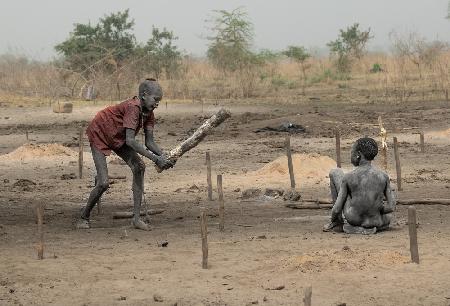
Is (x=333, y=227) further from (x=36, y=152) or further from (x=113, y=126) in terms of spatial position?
(x=36, y=152)

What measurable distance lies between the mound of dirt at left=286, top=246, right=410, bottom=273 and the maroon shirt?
8.66 ft

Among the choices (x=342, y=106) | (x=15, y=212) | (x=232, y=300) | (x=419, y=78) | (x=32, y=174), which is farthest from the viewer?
(x=419, y=78)

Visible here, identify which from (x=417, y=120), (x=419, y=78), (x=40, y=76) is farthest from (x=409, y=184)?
(x=40, y=76)

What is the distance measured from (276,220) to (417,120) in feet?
39.3

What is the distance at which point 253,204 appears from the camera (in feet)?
35.5

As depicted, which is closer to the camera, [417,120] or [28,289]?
[28,289]

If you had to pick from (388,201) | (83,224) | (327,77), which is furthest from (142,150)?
(327,77)

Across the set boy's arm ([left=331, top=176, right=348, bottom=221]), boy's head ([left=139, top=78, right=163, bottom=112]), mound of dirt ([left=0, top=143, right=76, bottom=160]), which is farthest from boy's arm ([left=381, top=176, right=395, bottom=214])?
mound of dirt ([left=0, top=143, right=76, bottom=160])

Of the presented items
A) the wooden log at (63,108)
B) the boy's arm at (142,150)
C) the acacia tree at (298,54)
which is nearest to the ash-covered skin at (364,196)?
the boy's arm at (142,150)

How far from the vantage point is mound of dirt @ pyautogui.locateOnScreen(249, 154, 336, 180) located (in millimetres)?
12898

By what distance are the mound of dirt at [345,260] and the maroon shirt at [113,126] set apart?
2640 millimetres

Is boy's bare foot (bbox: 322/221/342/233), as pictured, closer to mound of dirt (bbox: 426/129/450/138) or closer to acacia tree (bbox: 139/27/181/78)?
mound of dirt (bbox: 426/129/450/138)

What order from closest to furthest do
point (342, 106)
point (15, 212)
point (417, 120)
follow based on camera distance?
point (15, 212), point (417, 120), point (342, 106)

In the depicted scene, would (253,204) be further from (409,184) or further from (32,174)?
(32,174)
